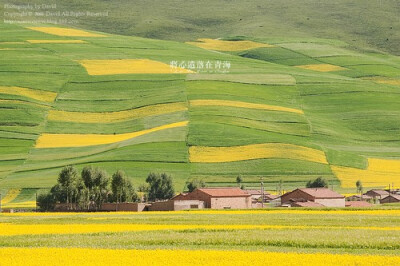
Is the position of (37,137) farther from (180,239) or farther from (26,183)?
(180,239)

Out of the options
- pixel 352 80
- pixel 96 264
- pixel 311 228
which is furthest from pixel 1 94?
pixel 96 264

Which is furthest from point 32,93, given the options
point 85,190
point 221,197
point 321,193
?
point 321,193

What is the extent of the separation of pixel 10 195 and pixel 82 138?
111 ft

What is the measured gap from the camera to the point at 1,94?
6526 inches

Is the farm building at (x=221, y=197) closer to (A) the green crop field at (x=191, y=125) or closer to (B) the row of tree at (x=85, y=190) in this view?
(B) the row of tree at (x=85, y=190)

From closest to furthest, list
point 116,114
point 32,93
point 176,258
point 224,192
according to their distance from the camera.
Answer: point 176,258 → point 224,192 → point 116,114 → point 32,93

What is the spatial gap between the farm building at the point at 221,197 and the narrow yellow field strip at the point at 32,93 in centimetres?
6416

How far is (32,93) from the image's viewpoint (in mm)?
168250

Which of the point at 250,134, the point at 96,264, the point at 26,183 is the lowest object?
the point at 96,264

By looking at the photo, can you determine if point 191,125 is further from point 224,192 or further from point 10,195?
point 10,195

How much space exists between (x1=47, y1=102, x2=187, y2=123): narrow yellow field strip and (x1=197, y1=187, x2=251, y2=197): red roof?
46.4m

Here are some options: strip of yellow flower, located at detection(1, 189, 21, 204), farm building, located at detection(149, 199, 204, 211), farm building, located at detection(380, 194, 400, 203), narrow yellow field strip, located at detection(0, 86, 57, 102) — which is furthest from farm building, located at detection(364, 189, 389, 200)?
narrow yellow field strip, located at detection(0, 86, 57, 102)

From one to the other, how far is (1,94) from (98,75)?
92.7 ft

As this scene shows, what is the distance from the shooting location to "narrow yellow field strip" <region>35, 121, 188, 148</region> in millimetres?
142375
